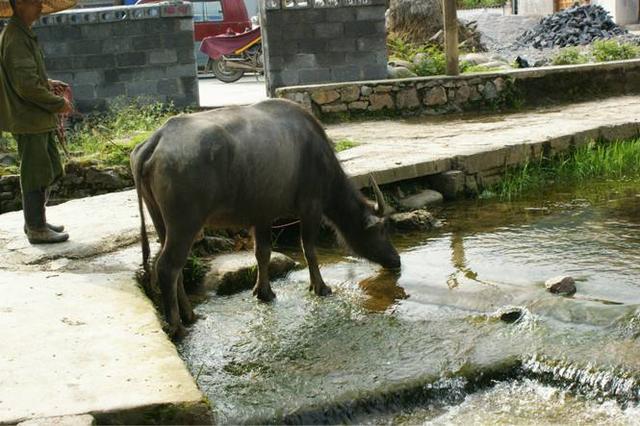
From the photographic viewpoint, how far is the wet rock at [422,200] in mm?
8523

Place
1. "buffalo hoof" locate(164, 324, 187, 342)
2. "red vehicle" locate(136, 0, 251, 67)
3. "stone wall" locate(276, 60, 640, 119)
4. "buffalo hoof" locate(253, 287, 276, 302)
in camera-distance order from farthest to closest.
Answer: "red vehicle" locate(136, 0, 251, 67) < "stone wall" locate(276, 60, 640, 119) < "buffalo hoof" locate(253, 287, 276, 302) < "buffalo hoof" locate(164, 324, 187, 342)

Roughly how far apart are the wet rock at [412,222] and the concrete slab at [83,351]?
282cm

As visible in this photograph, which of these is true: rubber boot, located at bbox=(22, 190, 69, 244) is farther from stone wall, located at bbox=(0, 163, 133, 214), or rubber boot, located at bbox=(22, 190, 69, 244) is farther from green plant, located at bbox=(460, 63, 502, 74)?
green plant, located at bbox=(460, 63, 502, 74)

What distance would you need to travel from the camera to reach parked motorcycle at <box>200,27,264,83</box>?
1922 centimetres

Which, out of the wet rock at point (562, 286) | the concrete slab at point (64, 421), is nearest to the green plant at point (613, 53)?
the wet rock at point (562, 286)

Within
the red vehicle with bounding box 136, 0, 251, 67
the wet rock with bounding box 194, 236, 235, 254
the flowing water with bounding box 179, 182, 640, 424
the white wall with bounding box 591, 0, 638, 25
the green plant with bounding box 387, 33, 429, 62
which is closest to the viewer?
the flowing water with bounding box 179, 182, 640, 424

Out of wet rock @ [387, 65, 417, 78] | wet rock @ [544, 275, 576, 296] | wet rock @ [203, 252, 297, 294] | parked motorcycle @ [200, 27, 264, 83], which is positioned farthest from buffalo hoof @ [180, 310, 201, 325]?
parked motorcycle @ [200, 27, 264, 83]

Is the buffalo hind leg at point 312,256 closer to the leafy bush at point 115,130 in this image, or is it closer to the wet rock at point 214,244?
the wet rock at point 214,244

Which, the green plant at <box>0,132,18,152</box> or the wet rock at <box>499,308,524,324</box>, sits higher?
the green plant at <box>0,132,18,152</box>

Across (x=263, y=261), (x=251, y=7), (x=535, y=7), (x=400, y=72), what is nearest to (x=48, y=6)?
(x=263, y=261)

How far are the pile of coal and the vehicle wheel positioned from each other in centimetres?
748

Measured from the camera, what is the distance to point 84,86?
40.8ft

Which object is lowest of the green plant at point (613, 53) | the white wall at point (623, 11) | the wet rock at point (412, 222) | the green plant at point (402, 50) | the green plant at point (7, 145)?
the wet rock at point (412, 222)

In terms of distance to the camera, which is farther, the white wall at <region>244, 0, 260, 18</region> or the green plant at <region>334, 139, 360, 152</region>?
the white wall at <region>244, 0, 260, 18</region>
